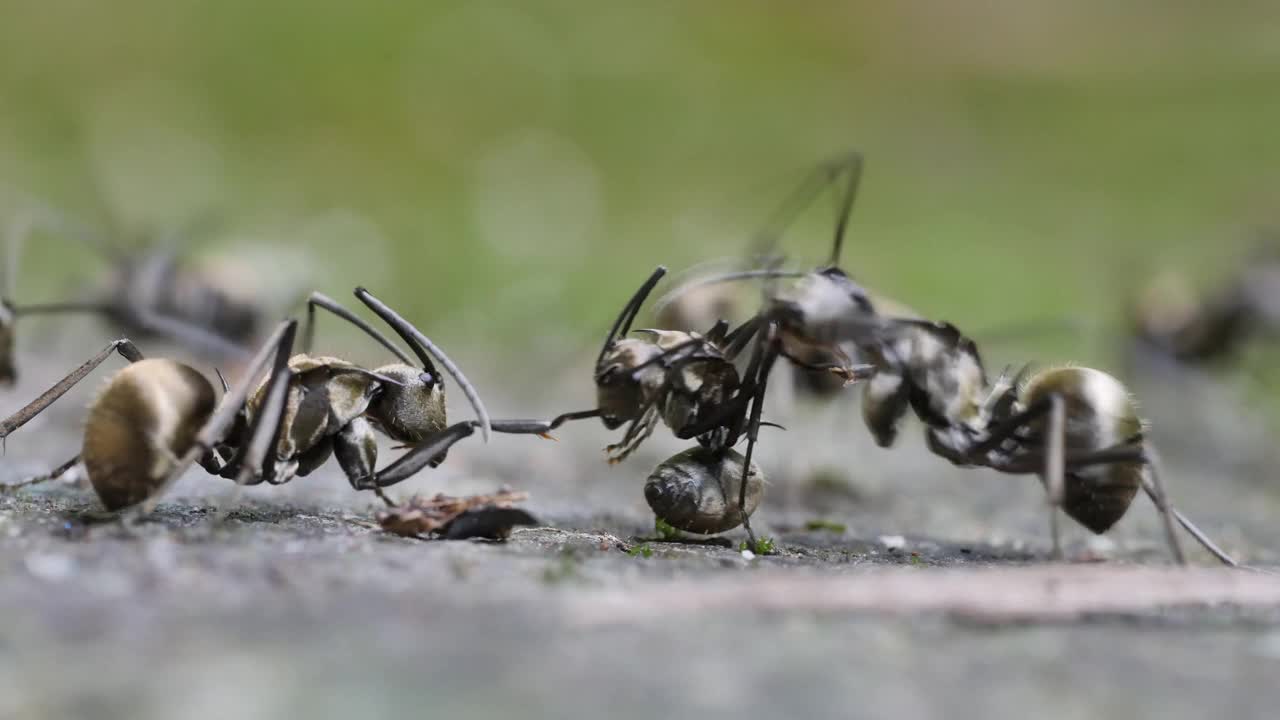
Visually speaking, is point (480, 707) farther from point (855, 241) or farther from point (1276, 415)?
point (855, 241)

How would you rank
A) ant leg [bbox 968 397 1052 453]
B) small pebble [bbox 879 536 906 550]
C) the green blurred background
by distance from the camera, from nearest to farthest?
ant leg [bbox 968 397 1052 453] → small pebble [bbox 879 536 906 550] → the green blurred background

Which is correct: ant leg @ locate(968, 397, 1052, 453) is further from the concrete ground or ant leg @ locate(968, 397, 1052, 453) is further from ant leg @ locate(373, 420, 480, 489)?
ant leg @ locate(373, 420, 480, 489)

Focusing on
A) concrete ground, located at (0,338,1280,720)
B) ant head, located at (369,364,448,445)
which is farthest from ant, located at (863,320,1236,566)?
ant head, located at (369,364,448,445)

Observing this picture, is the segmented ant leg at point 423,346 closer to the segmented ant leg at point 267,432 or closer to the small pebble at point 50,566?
the segmented ant leg at point 267,432

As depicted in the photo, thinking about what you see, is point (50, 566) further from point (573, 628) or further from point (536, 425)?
point (536, 425)

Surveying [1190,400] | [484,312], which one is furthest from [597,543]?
[484,312]

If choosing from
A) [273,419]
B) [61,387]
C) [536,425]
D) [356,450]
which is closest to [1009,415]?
[536,425]

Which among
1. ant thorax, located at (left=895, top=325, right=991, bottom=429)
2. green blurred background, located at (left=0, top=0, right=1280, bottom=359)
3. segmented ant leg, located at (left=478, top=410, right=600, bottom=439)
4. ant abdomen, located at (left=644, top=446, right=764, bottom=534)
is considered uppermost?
green blurred background, located at (left=0, top=0, right=1280, bottom=359)
